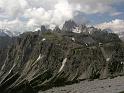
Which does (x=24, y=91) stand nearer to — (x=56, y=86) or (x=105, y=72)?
(x=56, y=86)

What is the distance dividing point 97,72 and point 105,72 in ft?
18.0

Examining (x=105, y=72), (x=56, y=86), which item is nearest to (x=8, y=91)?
(x=56, y=86)

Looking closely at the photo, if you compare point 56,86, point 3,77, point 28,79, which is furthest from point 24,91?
point 56,86

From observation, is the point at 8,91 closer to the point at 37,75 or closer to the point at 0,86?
the point at 0,86

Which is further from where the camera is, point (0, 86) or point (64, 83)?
point (64, 83)

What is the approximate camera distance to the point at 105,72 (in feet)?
641

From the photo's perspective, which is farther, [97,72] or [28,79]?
[97,72]

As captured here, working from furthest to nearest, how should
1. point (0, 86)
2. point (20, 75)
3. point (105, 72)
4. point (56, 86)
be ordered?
1. point (105, 72)
2. point (56, 86)
3. point (20, 75)
4. point (0, 86)

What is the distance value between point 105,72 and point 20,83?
186 m

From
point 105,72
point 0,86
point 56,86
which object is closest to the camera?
point 0,86

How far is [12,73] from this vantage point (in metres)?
12.2

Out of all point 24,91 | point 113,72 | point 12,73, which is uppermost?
point 12,73

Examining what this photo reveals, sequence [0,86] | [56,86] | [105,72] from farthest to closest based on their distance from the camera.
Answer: [105,72]
[56,86]
[0,86]

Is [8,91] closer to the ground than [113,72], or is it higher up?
higher up
